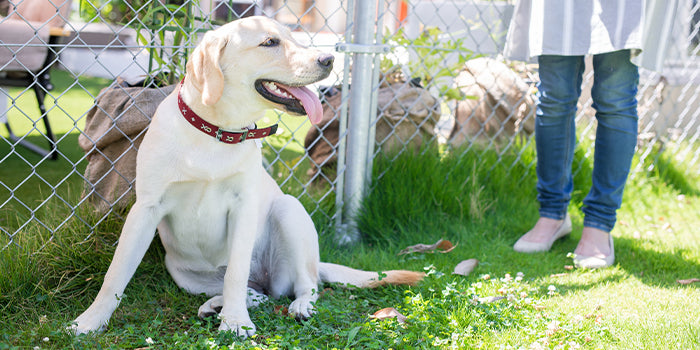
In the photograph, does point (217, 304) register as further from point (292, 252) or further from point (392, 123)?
point (392, 123)

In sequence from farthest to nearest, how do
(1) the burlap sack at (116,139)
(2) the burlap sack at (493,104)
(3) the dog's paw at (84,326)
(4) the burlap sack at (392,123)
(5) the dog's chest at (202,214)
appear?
1. (2) the burlap sack at (493,104)
2. (4) the burlap sack at (392,123)
3. (1) the burlap sack at (116,139)
4. (5) the dog's chest at (202,214)
5. (3) the dog's paw at (84,326)

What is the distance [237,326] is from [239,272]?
7.0 inches

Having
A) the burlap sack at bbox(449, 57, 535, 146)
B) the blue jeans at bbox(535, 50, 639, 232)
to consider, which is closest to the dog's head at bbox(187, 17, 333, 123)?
the blue jeans at bbox(535, 50, 639, 232)

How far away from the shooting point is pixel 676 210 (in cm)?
375

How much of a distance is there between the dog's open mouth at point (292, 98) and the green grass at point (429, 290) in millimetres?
712

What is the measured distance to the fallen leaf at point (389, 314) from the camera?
213cm

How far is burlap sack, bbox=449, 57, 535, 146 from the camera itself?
381cm

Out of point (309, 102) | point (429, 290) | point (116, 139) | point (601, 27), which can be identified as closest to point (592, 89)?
point (601, 27)

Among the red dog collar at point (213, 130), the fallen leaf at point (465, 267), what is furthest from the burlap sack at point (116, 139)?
the fallen leaf at point (465, 267)

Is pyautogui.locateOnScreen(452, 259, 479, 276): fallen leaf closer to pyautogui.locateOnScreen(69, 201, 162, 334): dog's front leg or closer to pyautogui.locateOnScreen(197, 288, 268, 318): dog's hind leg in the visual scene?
pyautogui.locateOnScreen(197, 288, 268, 318): dog's hind leg

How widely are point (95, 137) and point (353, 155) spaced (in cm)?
115

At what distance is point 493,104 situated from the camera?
153 inches

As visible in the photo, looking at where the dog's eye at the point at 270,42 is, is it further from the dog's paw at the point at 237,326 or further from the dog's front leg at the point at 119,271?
the dog's paw at the point at 237,326

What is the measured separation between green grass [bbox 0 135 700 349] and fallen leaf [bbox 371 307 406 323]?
27mm
